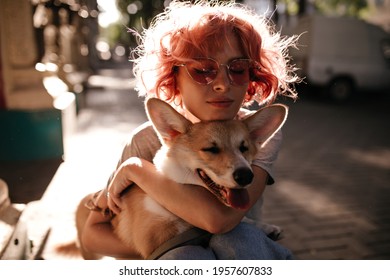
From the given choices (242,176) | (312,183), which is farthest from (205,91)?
(312,183)

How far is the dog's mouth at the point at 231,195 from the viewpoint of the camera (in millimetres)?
1431

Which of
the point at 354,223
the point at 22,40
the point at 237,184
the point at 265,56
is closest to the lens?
the point at 237,184

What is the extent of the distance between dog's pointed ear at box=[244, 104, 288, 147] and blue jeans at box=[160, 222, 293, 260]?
1.41ft

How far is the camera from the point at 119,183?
65.8 inches

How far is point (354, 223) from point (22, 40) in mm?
4412

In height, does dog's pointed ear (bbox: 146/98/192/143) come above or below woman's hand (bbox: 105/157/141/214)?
above

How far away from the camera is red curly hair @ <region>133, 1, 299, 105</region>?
1574 millimetres

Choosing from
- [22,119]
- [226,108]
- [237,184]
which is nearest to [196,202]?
[237,184]

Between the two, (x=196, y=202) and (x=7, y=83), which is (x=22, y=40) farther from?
(x=196, y=202)

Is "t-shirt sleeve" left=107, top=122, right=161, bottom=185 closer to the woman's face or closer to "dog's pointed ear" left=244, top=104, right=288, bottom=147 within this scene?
the woman's face

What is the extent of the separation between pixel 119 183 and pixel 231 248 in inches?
23.1

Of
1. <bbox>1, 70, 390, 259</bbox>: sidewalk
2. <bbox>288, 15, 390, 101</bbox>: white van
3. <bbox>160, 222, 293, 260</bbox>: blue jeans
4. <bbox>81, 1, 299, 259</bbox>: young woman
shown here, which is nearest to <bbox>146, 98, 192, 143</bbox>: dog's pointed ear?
<bbox>81, 1, 299, 259</bbox>: young woman

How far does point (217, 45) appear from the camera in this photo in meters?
1.58

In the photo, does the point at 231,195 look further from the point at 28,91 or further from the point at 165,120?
the point at 28,91
